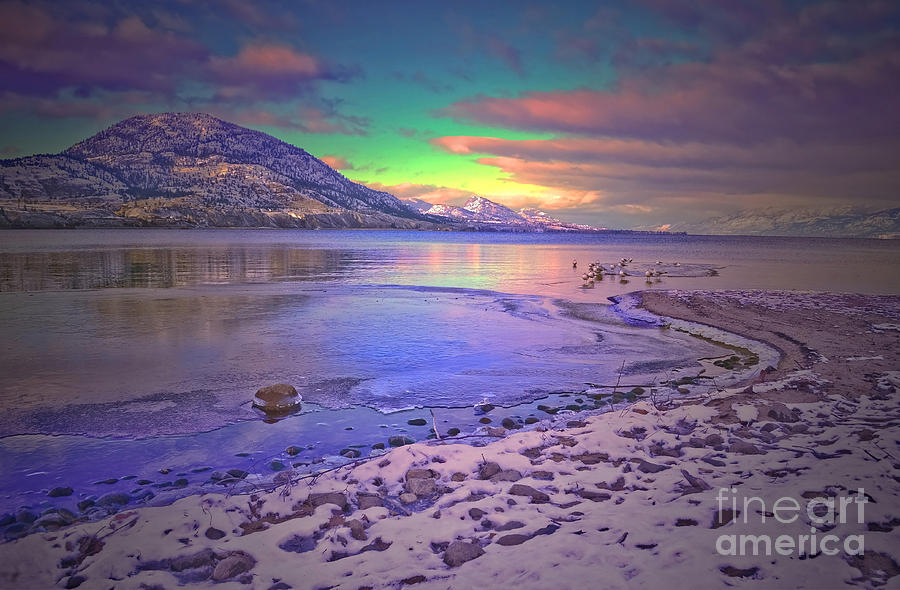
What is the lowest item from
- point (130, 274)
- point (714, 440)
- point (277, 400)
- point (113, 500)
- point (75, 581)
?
point (113, 500)

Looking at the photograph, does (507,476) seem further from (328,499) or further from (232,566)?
(232,566)

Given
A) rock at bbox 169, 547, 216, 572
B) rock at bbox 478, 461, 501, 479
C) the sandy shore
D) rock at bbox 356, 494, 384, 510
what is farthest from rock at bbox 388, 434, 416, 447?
rock at bbox 169, 547, 216, 572

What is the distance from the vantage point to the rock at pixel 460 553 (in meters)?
5.02

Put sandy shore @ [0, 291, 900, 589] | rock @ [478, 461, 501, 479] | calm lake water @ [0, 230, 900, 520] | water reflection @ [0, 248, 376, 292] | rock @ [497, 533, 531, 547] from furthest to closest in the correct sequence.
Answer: water reflection @ [0, 248, 376, 292]
calm lake water @ [0, 230, 900, 520]
rock @ [478, 461, 501, 479]
rock @ [497, 533, 531, 547]
sandy shore @ [0, 291, 900, 589]

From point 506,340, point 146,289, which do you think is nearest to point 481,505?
point 506,340

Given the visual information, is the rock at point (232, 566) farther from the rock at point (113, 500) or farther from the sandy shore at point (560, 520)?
the rock at point (113, 500)

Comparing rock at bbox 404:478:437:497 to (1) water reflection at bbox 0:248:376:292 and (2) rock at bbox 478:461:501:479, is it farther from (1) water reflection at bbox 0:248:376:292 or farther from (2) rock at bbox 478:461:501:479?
(1) water reflection at bbox 0:248:376:292

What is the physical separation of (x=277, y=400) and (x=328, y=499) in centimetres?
461

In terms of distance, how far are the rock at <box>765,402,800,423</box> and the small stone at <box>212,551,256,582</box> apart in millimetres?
8956

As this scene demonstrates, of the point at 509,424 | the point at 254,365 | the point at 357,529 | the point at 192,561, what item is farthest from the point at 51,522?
the point at 254,365

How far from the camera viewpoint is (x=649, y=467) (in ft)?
23.1

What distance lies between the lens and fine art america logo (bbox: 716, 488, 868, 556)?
4785mm

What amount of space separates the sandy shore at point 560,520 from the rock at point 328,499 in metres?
0.03

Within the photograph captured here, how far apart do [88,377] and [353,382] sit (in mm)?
6996
